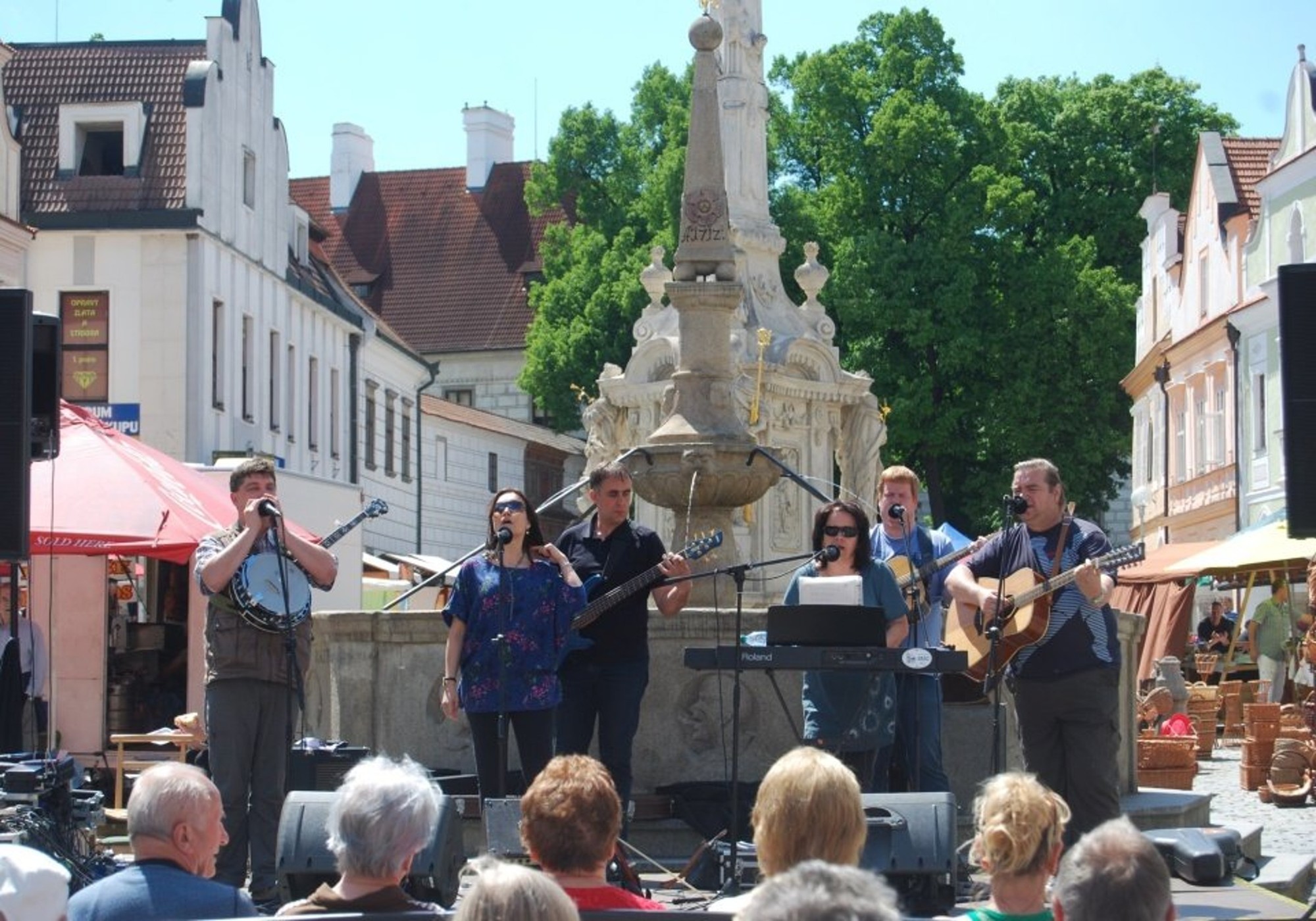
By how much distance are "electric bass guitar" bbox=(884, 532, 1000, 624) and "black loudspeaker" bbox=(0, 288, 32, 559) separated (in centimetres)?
376

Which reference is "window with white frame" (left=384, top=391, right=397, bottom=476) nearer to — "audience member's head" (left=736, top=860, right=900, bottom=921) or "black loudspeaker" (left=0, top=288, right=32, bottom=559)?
"black loudspeaker" (left=0, top=288, right=32, bottom=559)

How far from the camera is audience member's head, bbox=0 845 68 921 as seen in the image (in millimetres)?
4988

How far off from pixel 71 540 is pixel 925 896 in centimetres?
1019

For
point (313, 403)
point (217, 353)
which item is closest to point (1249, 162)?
point (313, 403)

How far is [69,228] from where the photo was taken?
3547cm

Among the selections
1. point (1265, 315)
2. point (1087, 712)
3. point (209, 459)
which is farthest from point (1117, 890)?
point (1265, 315)

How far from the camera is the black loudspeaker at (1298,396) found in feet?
28.7

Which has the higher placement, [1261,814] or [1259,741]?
[1259,741]

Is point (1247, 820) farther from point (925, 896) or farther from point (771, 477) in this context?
point (925, 896)

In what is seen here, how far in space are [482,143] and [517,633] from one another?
62359 millimetres

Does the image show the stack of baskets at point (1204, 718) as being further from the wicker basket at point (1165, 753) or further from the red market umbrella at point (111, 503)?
the red market umbrella at point (111, 503)

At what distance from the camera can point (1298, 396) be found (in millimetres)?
8859

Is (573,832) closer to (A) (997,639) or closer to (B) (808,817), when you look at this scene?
(B) (808,817)

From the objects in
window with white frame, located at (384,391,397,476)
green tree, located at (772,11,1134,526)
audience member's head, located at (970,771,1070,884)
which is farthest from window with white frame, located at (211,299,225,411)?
audience member's head, located at (970,771,1070,884)
